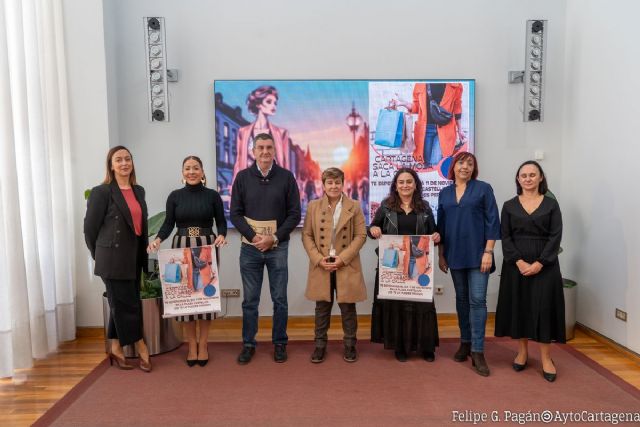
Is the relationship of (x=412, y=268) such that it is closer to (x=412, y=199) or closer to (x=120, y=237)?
(x=412, y=199)

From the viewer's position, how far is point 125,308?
3305 mm

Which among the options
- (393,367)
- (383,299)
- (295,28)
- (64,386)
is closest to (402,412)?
(393,367)

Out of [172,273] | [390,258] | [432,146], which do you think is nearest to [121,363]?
[172,273]

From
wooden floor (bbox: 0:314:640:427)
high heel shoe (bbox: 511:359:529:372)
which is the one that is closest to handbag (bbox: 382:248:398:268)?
wooden floor (bbox: 0:314:640:427)

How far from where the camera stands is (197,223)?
3.38 m

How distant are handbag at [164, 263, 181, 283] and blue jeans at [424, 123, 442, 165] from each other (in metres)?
2.38

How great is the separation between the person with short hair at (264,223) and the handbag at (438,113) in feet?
5.36

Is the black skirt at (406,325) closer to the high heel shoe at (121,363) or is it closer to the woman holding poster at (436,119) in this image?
the woman holding poster at (436,119)

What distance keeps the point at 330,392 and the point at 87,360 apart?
191cm

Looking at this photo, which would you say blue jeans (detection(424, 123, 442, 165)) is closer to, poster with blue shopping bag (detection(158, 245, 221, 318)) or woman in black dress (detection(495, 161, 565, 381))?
woman in black dress (detection(495, 161, 565, 381))

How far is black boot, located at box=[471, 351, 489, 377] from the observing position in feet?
10.6

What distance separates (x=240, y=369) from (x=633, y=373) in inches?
107

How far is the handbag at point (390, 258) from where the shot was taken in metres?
3.38

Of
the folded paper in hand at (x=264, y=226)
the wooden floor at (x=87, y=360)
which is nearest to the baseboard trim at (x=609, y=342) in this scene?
the wooden floor at (x=87, y=360)
